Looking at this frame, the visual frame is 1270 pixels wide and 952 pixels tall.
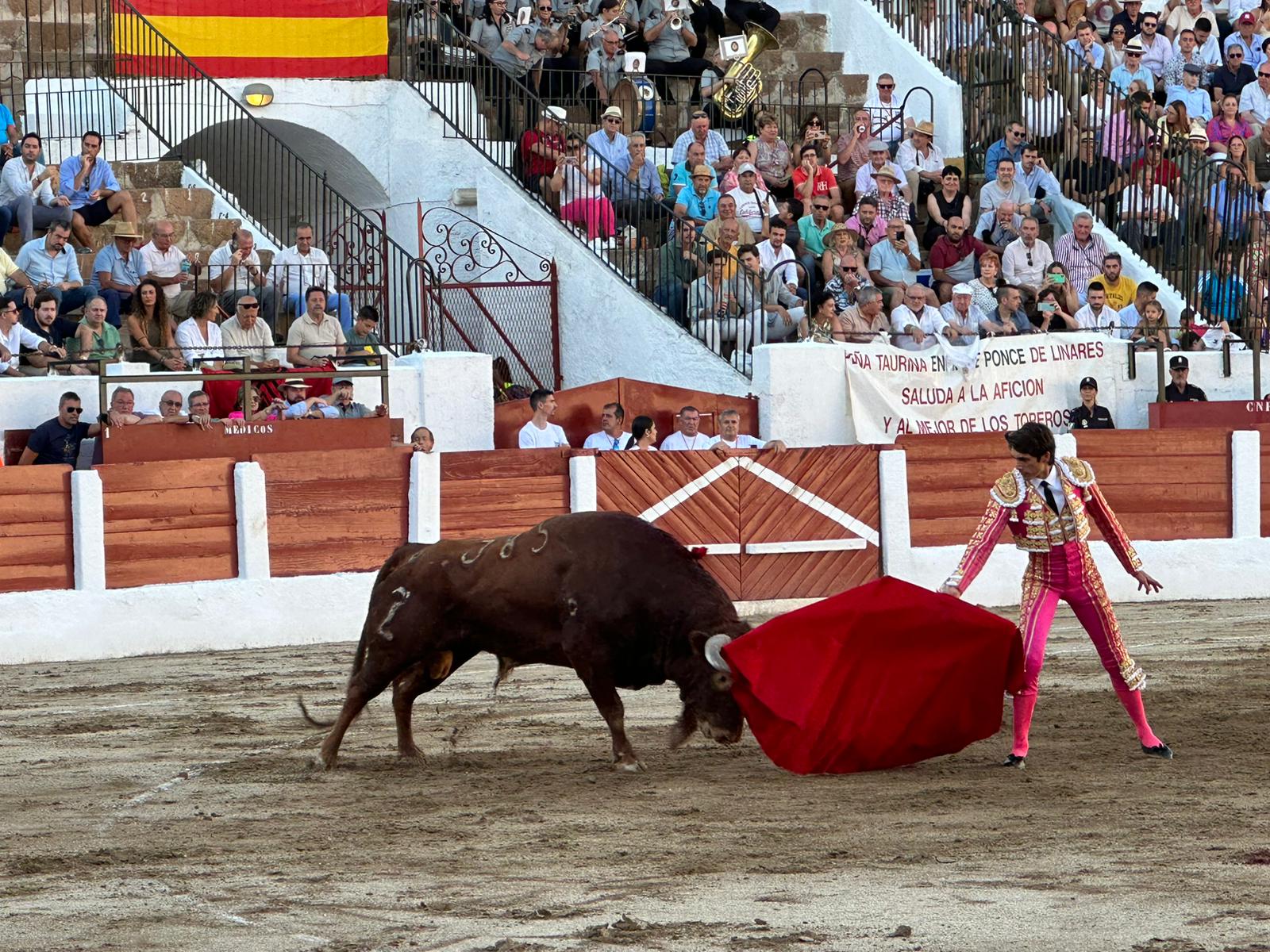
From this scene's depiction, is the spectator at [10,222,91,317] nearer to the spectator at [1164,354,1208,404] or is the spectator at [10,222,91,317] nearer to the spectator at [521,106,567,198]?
the spectator at [521,106,567,198]

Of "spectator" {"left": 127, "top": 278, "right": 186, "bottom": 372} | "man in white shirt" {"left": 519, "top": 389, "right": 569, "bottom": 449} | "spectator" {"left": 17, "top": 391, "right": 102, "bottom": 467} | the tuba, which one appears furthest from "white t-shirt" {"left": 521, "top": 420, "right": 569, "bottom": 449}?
the tuba

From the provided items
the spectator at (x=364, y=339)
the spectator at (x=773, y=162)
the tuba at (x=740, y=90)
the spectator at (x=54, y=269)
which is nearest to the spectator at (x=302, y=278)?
the spectator at (x=364, y=339)

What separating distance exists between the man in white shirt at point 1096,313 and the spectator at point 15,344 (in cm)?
756

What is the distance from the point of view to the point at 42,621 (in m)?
11.7

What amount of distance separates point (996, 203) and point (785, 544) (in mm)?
4555

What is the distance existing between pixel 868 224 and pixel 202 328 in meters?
5.43

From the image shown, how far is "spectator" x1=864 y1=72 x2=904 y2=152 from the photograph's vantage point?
17.8 metres

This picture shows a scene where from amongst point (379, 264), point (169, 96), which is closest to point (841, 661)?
point (379, 264)

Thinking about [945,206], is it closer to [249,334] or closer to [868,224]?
[868,224]

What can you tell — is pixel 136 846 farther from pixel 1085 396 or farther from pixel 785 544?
pixel 1085 396

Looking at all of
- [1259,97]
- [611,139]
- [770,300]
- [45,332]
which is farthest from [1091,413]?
[45,332]

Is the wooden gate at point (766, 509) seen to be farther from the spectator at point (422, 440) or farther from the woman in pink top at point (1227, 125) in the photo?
the woman in pink top at point (1227, 125)

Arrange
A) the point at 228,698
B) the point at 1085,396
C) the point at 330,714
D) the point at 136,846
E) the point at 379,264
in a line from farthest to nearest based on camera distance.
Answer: the point at 379,264, the point at 1085,396, the point at 228,698, the point at 330,714, the point at 136,846

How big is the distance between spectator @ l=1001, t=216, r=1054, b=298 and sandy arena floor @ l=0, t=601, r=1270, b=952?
672cm
